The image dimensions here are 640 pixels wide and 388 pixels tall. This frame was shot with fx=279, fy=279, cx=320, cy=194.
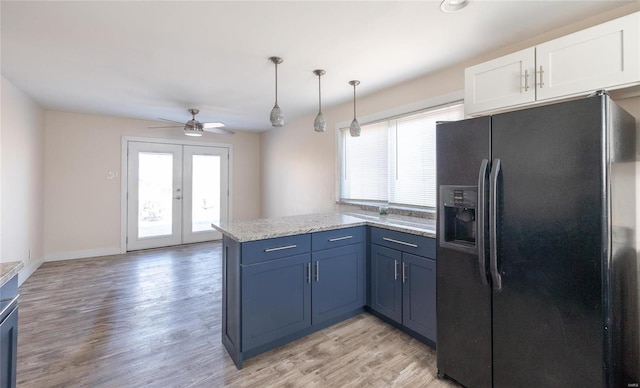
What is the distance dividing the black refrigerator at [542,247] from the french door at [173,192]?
5126 mm

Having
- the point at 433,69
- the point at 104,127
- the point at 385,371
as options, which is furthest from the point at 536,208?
the point at 104,127

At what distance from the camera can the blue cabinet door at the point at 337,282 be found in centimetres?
235

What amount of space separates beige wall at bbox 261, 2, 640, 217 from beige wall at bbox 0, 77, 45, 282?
3.48 m

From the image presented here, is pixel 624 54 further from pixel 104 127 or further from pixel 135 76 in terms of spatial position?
pixel 104 127

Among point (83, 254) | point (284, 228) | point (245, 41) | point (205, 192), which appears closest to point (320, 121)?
point (245, 41)

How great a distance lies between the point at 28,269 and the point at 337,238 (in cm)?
430

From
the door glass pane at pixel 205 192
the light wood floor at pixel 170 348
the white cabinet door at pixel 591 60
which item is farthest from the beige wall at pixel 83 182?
the white cabinet door at pixel 591 60

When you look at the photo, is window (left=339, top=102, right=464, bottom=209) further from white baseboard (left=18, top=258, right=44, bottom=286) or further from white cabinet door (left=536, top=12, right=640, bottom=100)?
white baseboard (left=18, top=258, right=44, bottom=286)

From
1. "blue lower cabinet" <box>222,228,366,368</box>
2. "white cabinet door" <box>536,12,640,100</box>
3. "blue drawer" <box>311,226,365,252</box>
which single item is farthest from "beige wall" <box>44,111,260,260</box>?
"white cabinet door" <box>536,12,640,100</box>

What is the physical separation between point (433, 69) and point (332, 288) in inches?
89.6

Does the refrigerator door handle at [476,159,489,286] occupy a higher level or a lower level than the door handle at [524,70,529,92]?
lower

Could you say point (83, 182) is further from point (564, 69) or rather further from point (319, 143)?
point (564, 69)

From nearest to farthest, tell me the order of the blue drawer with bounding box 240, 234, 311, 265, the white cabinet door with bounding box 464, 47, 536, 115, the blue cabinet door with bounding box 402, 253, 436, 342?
the white cabinet door with bounding box 464, 47, 536, 115
the blue drawer with bounding box 240, 234, 311, 265
the blue cabinet door with bounding box 402, 253, 436, 342

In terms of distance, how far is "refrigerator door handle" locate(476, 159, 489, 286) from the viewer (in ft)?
5.09
